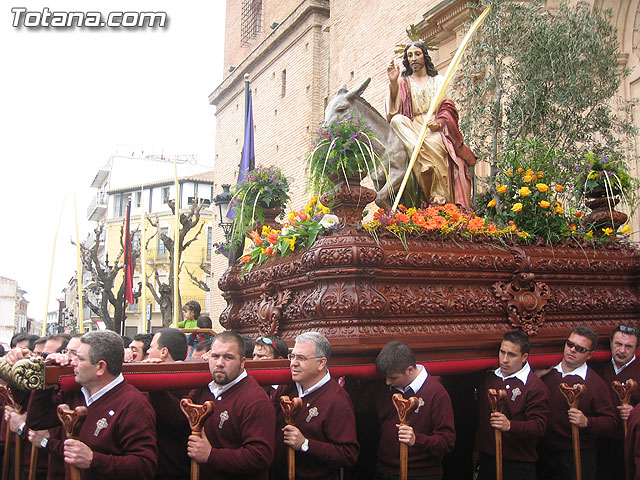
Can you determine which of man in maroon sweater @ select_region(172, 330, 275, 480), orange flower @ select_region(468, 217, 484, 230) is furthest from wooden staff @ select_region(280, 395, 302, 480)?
orange flower @ select_region(468, 217, 484, 230)

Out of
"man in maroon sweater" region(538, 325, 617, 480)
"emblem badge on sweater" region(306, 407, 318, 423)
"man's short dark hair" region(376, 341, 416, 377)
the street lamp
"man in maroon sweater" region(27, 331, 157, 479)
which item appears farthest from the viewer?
the street lamp

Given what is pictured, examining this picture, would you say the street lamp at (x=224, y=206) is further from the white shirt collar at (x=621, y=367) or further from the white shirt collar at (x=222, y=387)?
the white shirt collar at (x=621, y=367)

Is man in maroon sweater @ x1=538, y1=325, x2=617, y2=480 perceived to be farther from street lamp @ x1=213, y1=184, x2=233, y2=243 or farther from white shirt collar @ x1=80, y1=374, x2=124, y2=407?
street lamp @ x1=213, y1=184, x2=233, y2=243

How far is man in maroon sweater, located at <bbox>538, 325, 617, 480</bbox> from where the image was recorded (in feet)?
14.4

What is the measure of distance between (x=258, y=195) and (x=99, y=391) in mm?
3373

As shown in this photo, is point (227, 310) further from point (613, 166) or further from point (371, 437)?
point (613, 166)

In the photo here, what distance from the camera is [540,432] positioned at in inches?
159

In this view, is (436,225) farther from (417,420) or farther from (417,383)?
(417,420)

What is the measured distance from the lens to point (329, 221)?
4.68 m

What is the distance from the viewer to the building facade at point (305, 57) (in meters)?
12.5

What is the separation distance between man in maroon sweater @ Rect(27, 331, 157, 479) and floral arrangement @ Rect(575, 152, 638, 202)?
5151 mm

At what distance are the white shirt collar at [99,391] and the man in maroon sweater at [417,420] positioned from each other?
162 centimetres

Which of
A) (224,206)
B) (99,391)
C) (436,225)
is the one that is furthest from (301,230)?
(224,206)

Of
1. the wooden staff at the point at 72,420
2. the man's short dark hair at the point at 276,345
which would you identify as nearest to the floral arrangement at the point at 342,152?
the man's short dark hair at the point at 276,345
